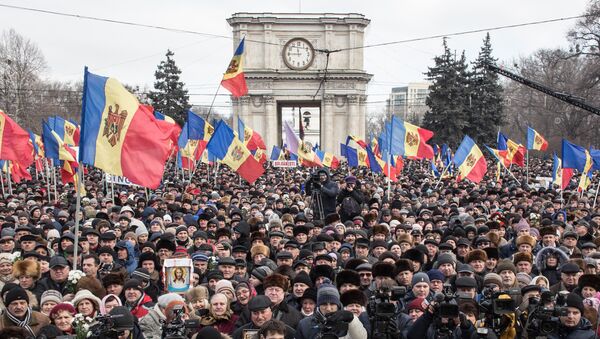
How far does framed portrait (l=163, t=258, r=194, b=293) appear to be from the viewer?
884 centimetres

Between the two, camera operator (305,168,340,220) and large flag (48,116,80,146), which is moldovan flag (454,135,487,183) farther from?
large flag (48,116,80,146)

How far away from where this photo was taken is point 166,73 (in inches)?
2574

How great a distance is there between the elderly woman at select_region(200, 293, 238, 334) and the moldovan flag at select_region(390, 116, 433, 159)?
1409cm

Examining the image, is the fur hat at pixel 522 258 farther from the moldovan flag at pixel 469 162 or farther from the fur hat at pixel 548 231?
the moldovan flag at pixel 469 162

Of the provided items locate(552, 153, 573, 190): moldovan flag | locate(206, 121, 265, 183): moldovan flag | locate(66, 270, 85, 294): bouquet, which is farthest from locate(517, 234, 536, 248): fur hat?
locate(552, 153, 573, 190): moldovan flag

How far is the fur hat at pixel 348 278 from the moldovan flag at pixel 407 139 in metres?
13.0

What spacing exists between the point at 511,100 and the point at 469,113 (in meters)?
19.9

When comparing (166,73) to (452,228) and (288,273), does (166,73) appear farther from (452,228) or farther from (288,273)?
(288,273)

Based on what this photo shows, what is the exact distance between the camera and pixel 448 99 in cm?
6166

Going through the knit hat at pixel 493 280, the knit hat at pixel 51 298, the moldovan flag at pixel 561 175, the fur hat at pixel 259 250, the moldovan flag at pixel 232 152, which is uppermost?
the moldovan flag at pixel 232 152

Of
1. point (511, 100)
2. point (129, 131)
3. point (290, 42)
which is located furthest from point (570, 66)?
point (129, 131)

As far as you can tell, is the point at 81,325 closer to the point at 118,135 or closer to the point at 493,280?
the point at 118,135

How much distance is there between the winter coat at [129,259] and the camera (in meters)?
11.7

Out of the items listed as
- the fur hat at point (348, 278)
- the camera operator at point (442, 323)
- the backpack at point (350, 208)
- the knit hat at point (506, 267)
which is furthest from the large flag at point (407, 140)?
the camera operator at point (442, 323)
